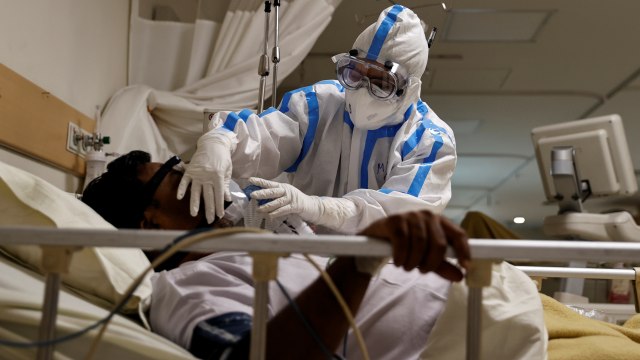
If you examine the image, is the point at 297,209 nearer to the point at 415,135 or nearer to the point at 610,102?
the point at 415,135

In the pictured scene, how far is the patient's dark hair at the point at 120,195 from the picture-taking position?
156 cm

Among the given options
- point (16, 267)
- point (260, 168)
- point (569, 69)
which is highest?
point (569, 69)

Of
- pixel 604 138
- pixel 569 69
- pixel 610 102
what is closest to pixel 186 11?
pixel 604 138

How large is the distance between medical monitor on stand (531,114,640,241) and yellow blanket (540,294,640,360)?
194 cm

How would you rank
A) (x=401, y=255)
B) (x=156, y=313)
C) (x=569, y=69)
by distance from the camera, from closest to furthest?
(x=401, y=255) < (x=156, y=313) < (x=569, y=69)

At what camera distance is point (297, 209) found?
1547mm

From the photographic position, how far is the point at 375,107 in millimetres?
1820

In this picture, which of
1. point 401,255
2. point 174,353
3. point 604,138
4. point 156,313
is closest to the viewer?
point 401,255

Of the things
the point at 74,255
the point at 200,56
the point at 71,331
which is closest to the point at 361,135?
the point at 74,255

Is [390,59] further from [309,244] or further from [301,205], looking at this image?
[309,244]

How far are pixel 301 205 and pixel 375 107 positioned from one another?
45 cm

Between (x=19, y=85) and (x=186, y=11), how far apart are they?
1656mm

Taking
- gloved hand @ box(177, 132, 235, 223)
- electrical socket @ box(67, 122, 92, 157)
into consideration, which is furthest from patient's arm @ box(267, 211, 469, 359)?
electrical socket @ box(67, 122, 92, 157)

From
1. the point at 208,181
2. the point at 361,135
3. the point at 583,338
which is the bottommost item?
the point at 583,338
